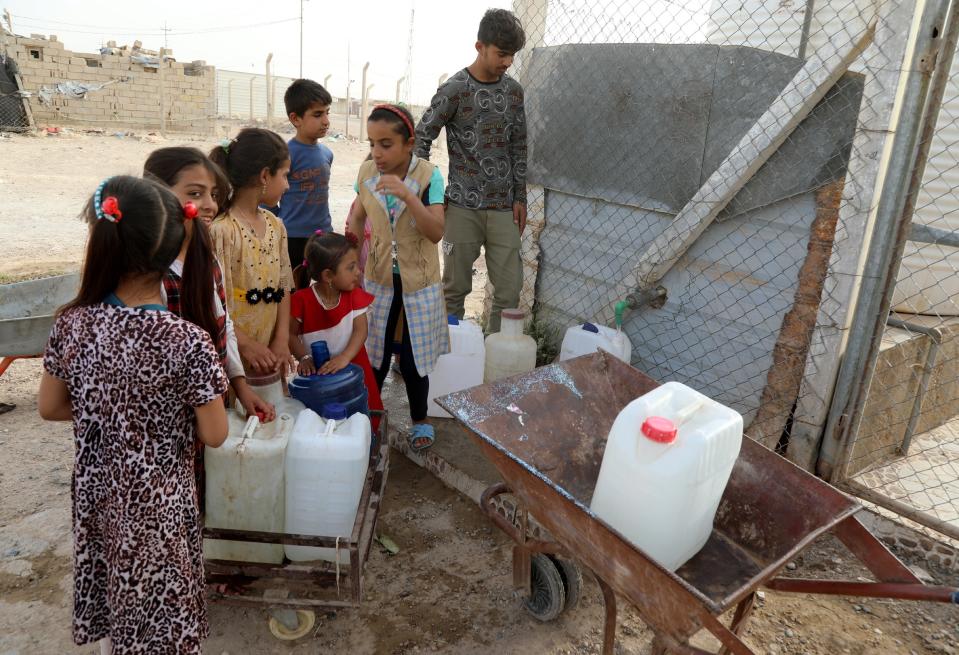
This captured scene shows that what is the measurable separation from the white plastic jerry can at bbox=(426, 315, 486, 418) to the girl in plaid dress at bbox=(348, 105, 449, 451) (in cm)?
33

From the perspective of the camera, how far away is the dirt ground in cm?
243

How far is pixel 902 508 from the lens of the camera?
296 centimetres

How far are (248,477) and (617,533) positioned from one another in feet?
4.32

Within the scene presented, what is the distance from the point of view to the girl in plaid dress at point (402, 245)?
2.89 metres

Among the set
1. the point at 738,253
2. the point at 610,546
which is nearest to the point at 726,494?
the point at 610,546

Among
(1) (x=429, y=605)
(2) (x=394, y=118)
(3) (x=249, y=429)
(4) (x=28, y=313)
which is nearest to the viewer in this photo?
(3) (x=249, y=429)

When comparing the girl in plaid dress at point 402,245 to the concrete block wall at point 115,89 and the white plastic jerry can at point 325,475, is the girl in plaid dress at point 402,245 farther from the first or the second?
the concrete block wall at point 115,89

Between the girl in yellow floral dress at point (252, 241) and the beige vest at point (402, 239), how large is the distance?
523 millimetres

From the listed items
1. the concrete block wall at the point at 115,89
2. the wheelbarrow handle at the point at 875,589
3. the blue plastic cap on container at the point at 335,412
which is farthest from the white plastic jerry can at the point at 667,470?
the concrete block wall at the point at 115,89

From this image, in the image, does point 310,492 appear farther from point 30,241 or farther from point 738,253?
point 30,241

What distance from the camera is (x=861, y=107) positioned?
2.86 m

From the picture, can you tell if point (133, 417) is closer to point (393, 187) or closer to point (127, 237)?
point (127, 237)

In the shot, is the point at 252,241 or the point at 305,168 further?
the point at 305,168

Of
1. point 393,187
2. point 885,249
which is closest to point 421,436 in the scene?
point 393,187
